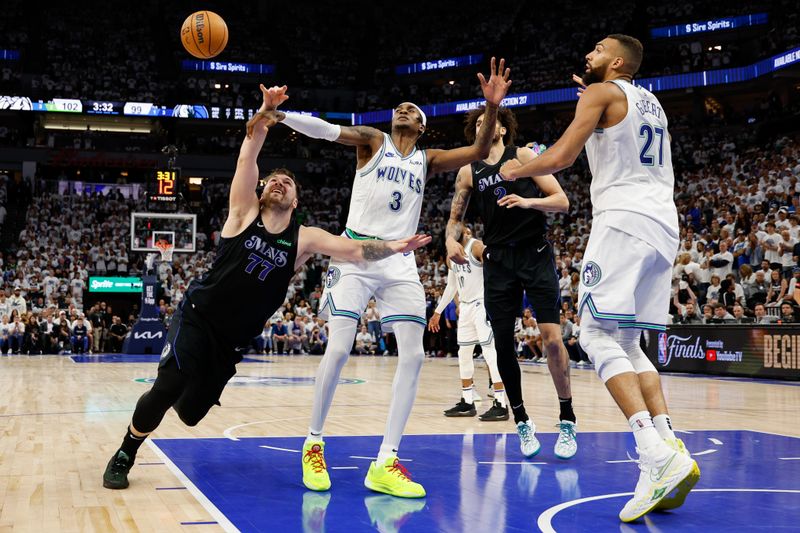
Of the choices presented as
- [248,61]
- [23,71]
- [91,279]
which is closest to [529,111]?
[248,61]

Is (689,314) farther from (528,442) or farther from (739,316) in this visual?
(528,442)

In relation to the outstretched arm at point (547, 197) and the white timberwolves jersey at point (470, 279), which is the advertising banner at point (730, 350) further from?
the outstretched arm at point (547, 197)

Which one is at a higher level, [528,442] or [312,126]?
[312,126]

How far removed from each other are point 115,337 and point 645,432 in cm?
2370

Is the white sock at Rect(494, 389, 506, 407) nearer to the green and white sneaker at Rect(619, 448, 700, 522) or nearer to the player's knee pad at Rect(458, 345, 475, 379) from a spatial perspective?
the player's knee pad at Rect(458, 345, 475, 379)

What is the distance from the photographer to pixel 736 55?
33.5m

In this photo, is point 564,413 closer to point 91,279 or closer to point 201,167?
point 91,279

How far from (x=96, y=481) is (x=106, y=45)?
43446 mm

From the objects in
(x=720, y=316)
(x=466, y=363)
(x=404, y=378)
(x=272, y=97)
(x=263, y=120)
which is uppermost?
(x=272, y=97)

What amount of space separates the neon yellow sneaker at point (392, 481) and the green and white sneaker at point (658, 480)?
1126 mm

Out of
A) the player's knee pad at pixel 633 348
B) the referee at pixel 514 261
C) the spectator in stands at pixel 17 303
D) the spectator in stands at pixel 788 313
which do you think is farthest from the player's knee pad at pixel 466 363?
the spectator in stands at pixel 17 303

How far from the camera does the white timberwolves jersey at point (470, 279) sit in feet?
31.1

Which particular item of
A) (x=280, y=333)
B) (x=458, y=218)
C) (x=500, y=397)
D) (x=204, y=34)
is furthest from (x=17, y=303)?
(x=458, y=218)

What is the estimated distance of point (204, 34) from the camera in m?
13.0
